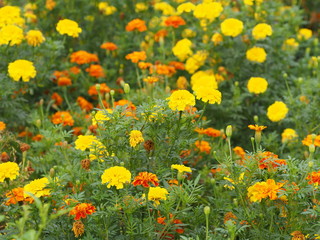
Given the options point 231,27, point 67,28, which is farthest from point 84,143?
point 231,27

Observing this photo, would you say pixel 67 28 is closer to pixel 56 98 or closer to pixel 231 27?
pixel 56 98

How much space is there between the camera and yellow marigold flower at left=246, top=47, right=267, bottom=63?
349 cm

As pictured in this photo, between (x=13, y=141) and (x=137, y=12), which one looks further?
(x=137, y=12)

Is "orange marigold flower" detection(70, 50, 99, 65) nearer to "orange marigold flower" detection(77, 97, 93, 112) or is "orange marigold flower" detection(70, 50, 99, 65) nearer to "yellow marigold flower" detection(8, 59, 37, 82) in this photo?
"orange marigold flower" detection(77, 97, 93, 112)

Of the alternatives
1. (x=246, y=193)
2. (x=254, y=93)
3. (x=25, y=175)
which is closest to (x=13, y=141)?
(x=25, y=175)

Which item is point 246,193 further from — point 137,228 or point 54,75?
point 54,75

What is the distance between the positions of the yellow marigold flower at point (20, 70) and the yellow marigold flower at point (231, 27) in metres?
1.27

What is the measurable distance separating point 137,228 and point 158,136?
17.1 inches

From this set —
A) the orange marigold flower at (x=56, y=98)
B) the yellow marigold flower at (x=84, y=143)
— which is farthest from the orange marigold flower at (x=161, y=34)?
the yellow marigold flower at (x=84, y=143)

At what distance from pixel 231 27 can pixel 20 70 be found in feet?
4.54

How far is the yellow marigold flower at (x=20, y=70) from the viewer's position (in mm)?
3014

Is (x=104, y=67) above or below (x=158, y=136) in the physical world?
below

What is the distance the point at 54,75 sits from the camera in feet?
11.8

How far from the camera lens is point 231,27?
339cm
